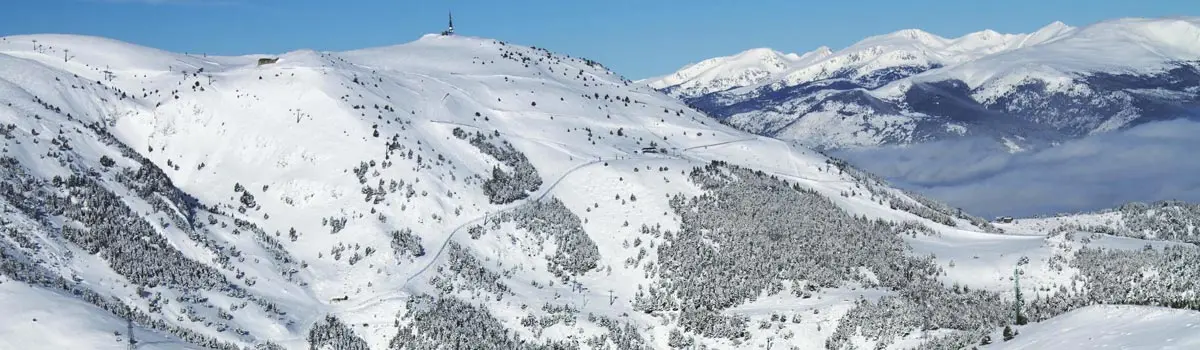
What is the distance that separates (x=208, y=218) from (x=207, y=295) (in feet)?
52.9

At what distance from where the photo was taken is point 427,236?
293 feet

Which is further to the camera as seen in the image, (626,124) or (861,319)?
(626,124)

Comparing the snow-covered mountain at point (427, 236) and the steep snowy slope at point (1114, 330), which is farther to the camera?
the snow-covered mountain at point (427, 236)

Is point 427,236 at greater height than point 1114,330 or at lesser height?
greater

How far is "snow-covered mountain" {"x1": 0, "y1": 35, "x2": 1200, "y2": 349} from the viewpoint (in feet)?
231

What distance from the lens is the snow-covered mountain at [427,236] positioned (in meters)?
70.4

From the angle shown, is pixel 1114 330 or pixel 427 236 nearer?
pixel 1114 330

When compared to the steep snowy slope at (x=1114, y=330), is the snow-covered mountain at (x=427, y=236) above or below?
above

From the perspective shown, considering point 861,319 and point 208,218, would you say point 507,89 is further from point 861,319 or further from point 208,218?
point 861,319

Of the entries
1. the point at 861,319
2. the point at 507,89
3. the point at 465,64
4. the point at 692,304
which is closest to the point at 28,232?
the point at 692,304

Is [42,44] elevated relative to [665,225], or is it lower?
elevated

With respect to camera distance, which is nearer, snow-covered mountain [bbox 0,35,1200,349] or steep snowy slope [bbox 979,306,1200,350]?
steep snowy slope [bbox 979,306,1200,350]

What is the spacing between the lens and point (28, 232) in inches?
2665

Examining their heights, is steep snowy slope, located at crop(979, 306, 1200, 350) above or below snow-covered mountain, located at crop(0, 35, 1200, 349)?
below
